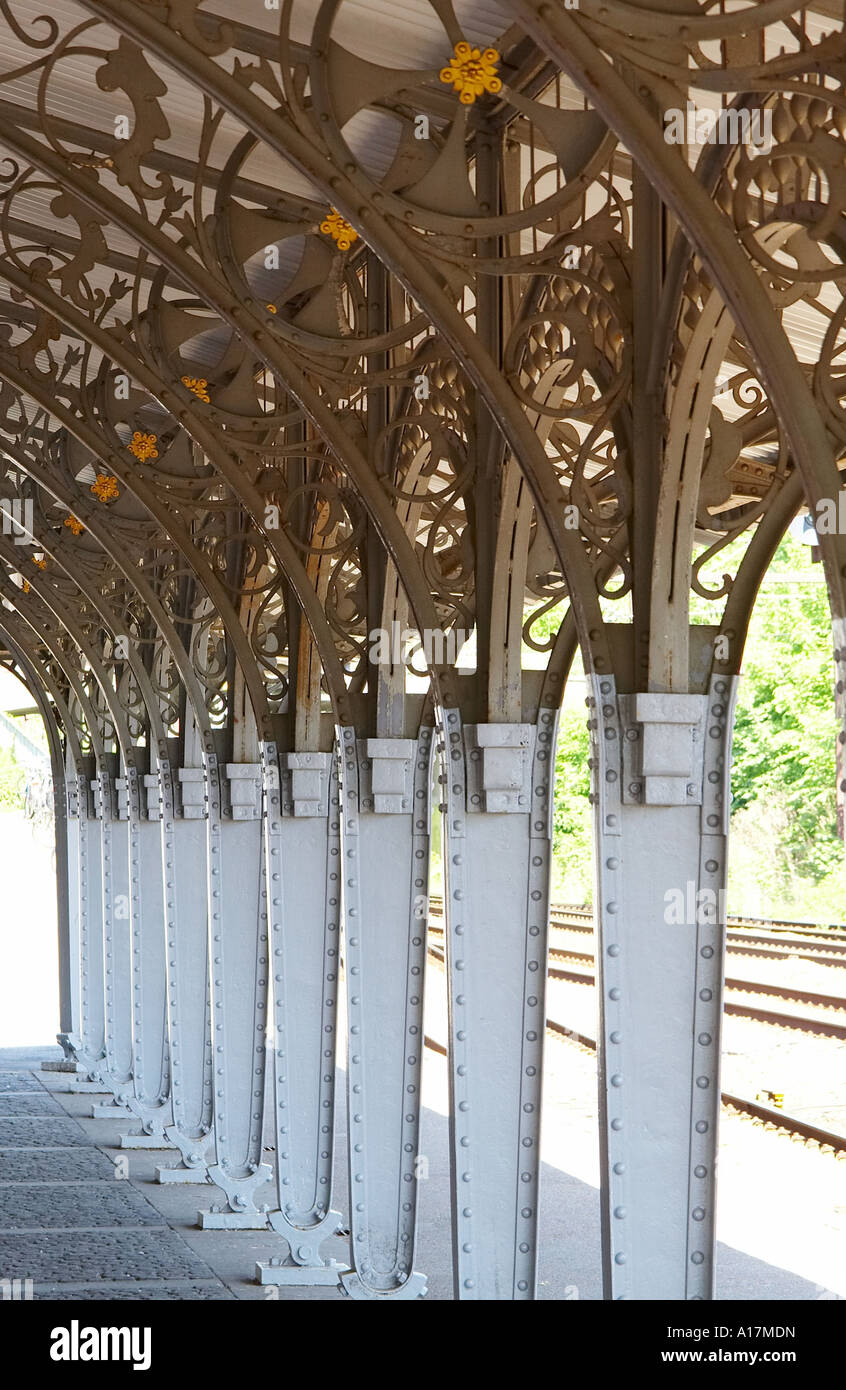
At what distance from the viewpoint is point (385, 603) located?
6.81 meters

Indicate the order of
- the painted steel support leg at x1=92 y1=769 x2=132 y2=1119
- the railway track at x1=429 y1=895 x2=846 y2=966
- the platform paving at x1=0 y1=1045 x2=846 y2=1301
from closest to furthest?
the platform paving at x1=0 y1=1045 x2=846 y2=1301 → the painted steel support leg at x1=92 y1=769 x2=132 y2=1119 → the railway track at x1=429 y1=895 x2=846 y2=966

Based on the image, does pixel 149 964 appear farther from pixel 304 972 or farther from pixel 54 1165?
pixel 304 972

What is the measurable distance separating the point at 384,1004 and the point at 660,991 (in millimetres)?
2574

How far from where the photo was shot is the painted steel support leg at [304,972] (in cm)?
811

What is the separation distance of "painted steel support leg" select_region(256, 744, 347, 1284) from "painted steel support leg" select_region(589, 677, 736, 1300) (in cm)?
366

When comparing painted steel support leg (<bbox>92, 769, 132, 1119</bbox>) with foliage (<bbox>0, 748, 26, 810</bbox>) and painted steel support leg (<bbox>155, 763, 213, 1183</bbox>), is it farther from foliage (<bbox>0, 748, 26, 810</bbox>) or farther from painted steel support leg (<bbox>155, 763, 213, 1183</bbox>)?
foliage (<bbox>0, 748, 26, 810</bbox>)

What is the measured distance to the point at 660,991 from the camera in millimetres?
4547

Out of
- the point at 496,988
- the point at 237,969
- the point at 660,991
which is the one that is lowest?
the point at 237,969

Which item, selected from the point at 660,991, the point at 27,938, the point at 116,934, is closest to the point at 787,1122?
the point at 116,934

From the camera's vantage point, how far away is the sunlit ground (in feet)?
63.9

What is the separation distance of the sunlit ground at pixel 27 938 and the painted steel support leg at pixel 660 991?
563 inches

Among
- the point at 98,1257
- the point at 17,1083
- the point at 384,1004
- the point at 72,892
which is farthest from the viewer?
the point at 72,892

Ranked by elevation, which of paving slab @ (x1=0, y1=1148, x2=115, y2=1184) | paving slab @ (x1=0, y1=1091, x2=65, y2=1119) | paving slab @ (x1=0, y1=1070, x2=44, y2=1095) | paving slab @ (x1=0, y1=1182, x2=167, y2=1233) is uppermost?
paving slab @ (x1=0, y1=1182, x2=167, y2=1233)

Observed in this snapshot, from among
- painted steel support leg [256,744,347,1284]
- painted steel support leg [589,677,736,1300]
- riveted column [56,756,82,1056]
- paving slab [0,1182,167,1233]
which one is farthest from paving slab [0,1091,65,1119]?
painted steel support leg [589,677,736,1300]
